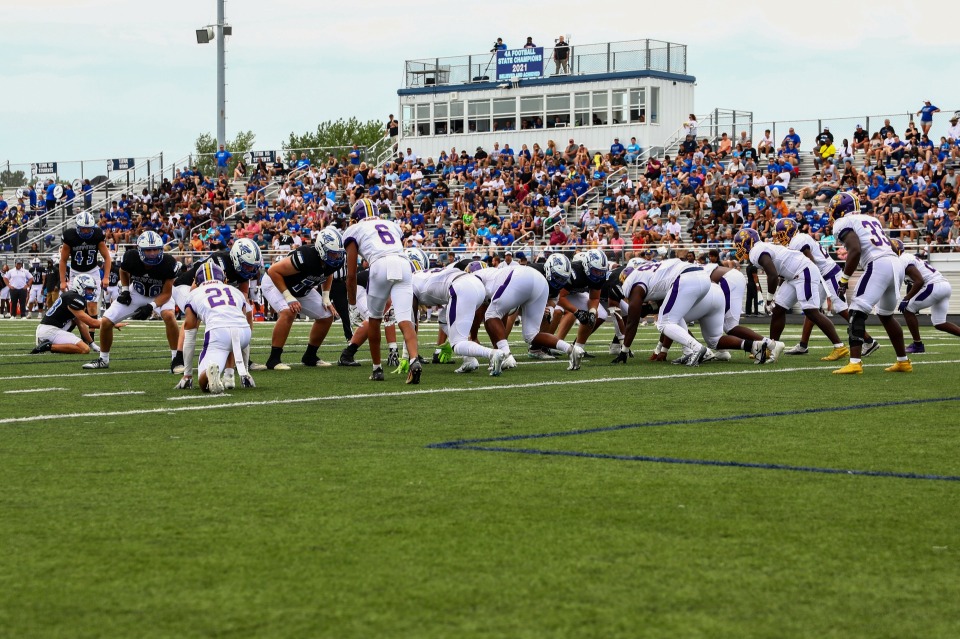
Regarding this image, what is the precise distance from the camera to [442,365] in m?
14.5

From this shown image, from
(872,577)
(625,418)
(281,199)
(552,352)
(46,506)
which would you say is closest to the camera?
(872,577)

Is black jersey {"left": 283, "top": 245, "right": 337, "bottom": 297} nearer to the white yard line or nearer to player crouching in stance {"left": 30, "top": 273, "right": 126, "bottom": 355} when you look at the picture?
the white yard line

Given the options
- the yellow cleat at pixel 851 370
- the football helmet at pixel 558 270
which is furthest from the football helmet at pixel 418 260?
the yellow cleat at pixel 851 370

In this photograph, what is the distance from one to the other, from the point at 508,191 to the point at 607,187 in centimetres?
286

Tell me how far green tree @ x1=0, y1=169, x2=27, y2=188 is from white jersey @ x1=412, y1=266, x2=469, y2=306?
138ft

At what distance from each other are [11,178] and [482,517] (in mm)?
50299

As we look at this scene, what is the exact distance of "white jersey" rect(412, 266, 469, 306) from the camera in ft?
43.0

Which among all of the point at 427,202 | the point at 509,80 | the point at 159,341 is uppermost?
the point at 509,80

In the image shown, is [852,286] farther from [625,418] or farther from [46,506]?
[46,506]

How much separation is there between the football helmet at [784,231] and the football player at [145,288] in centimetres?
748

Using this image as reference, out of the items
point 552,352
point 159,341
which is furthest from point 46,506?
point 159,341

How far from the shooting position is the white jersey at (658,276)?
46.3 feet

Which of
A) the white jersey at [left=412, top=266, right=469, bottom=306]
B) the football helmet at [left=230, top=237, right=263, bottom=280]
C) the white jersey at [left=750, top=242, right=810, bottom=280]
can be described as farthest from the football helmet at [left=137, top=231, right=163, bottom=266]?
the white jersey at [left=750, top=242, right=810, bottom=280]

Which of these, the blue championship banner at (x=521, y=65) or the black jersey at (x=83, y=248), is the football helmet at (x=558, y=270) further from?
the blue championship banner at (x=521, y=65)
